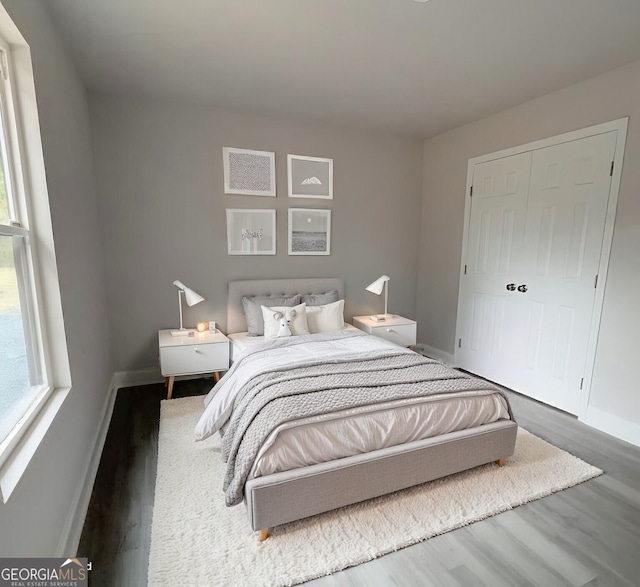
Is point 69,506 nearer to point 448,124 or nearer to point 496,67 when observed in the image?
point 496,67

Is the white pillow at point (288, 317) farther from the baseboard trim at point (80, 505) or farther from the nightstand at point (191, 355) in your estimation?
the baseboard trim at point (80, 505)

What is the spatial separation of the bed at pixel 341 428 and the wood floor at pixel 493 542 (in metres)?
0.30

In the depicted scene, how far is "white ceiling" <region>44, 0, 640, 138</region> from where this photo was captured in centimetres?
188

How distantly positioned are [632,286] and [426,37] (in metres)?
2.18

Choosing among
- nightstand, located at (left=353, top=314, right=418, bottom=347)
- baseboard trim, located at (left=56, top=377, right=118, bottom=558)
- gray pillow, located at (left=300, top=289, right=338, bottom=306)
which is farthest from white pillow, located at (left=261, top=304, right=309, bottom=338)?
baseboard trim, located at (left=56, top=377, right=118, bottom=558)

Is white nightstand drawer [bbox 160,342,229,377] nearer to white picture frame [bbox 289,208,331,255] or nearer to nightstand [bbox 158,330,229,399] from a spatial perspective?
nightstand [bbox 158,330,229,399]

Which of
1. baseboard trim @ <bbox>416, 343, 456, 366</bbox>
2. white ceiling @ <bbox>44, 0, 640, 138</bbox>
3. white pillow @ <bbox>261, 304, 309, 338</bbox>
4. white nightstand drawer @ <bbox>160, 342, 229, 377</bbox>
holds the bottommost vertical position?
baseboard trim @ <bbox>416, 343, 456, 366</bbox>

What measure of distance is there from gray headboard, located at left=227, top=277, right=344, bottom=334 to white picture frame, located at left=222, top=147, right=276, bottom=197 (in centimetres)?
91

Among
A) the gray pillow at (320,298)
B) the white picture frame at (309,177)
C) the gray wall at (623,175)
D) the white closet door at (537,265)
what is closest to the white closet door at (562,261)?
the white closet door at (537,265)

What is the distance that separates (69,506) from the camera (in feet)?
5.33

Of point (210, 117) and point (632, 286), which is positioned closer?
→ point (632, 286)

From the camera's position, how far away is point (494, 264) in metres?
3.44

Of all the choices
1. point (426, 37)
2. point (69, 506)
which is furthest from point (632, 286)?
point (69, 506)

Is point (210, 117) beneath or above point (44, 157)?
above
